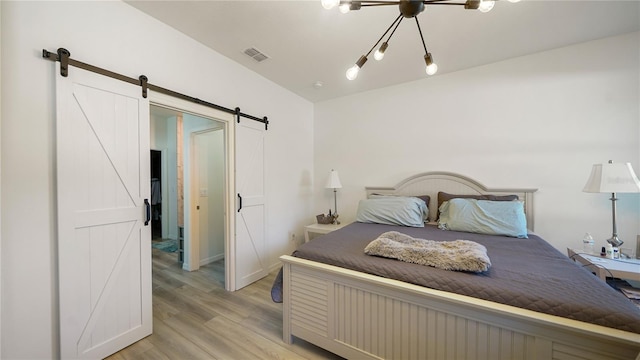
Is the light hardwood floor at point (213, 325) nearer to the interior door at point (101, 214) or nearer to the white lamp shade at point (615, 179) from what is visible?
the interior door at point (101, 214)

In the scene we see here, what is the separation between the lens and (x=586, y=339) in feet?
3.23

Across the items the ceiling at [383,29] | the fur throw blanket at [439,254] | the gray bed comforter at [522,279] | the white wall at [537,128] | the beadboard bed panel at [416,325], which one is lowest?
the beadboard bed panel at [416,325]

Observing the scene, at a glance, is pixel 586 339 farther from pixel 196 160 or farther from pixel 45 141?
pixel 196 160

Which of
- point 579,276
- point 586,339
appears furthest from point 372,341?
point 579,276

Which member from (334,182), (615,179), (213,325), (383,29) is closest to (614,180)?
(615,179)

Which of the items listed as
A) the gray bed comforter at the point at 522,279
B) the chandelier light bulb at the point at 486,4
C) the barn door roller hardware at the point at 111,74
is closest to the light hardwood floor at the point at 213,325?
the gray bed comforter at the point at 522,279

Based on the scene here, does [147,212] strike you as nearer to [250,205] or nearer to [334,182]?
[250,205]

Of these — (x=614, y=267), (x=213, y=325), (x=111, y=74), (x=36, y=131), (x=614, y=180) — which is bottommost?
(x=213, y=325)

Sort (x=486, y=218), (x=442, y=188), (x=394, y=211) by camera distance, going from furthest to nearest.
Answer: (x=442, y=188), (x=394, y=211), (x=486, y=218)

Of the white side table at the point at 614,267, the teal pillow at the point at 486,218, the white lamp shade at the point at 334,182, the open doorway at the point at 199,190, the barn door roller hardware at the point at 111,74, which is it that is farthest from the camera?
the white lamp shade at the point at 334,182

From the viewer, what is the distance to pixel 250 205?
281 centimetres

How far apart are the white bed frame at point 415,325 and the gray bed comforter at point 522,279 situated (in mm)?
41

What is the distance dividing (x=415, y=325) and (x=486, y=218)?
149 centimetres

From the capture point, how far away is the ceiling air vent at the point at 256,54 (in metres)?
2.40
